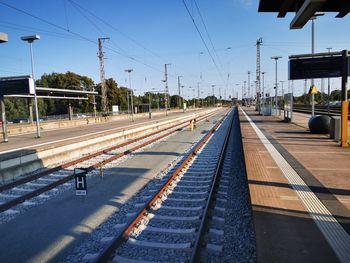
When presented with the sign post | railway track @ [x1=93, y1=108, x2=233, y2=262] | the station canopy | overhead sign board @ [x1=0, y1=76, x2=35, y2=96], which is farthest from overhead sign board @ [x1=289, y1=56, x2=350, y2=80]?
overhead sign board @ [x1=0, y1=76, x2=35, y2=96]

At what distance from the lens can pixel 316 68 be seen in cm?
1487

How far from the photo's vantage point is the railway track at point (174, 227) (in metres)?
5.32

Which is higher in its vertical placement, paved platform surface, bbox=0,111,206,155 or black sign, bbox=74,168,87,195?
black sign, bbox=74,168,87,195

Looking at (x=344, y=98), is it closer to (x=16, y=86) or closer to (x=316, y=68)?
(x=316, y=68)

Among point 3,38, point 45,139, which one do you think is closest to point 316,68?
point 3,38

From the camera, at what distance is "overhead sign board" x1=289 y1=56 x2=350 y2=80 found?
46.5 ft

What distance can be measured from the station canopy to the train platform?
3242 millimetres

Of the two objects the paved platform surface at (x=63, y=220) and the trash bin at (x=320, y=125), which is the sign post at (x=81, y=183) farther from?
the trash bin at (x=320, y=125)

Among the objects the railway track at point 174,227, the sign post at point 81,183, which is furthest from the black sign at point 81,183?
the railway track at point 174,227

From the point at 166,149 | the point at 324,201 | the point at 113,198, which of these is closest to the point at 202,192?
the point at 113,198

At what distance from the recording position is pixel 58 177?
1120 cm

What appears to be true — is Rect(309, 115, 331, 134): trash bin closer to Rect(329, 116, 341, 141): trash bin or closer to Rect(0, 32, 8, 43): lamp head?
Rect(329, 116, 341, 141): trash bin

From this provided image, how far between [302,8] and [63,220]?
6.10 meters

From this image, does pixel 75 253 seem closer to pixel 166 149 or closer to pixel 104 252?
pixel 104 252
